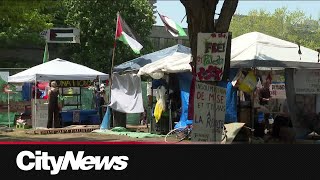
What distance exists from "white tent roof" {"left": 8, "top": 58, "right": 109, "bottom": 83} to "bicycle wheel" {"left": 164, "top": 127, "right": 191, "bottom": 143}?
5901 mm

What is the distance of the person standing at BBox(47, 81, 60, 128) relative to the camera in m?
19.5

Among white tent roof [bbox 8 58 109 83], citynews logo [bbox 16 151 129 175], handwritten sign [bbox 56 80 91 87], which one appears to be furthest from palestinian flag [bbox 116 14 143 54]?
citynews logo [bbox 16 151 129 175]

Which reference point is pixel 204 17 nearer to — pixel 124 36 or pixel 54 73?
pixel 124 36

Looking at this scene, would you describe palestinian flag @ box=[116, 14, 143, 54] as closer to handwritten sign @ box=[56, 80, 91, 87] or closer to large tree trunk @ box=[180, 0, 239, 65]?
handwritten sign @ box=[56, 80, 91, 87]

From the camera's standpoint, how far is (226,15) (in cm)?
1030

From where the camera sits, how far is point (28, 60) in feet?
154

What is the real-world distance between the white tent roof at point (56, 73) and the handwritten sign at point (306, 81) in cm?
886

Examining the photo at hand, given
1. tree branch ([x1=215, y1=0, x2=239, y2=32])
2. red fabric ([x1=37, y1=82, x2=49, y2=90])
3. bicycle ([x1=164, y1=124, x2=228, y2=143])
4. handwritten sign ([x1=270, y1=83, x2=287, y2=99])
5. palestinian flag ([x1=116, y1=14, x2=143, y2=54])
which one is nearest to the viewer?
tree branch ([x1=215, y1=0, x2=239, y2=32])

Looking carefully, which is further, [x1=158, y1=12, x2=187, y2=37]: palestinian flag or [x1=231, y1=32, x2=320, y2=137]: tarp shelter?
[x1=158, y1=12, x2=187, y2=37]: palestinian flag

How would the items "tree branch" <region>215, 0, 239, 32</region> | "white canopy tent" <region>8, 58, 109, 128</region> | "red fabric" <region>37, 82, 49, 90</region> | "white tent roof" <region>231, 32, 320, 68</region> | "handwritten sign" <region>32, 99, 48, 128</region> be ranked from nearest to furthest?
"tree branch" <region>215, 0, 239, 32</region> < "white tent roof" <region>231, 32, 320, 68</region> < "white canopy tent" <region>8, 58, 109, 128</region> < "handwritten sign" <region>32, 99, 48, 128</region> < "red fabric" <region>37, 82, 49, 90</region>

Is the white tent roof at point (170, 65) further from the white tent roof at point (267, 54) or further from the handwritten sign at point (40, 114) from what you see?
the handwritten sign at point (40, 114)

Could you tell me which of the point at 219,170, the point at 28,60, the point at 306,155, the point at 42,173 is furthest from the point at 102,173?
the point at 28,60

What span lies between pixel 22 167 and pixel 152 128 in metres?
12.3

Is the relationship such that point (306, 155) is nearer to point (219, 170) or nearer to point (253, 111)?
point (219, 170)
